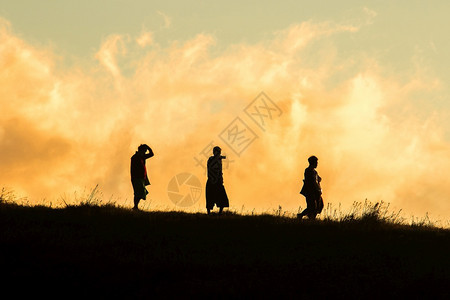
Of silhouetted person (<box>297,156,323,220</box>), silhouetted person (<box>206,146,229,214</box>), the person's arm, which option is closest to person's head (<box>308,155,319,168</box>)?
silhouetted person (<box>297,156,323,220</box>)

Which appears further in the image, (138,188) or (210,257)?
(138,188)

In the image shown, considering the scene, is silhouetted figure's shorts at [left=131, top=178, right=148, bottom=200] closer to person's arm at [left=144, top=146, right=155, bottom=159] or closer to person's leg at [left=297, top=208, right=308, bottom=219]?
person's arm at [left=144, top=146, right=155, bottom=159]

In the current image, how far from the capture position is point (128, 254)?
14359 mm

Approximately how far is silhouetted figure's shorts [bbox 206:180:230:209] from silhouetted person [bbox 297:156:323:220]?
8.06 ft

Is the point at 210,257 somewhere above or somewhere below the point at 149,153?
below

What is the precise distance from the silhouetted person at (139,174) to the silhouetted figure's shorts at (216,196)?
2.14 m

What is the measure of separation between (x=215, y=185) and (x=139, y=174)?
2552mm

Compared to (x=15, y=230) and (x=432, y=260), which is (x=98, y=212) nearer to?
(x=15, y=230)

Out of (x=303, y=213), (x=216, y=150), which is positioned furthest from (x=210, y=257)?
(x=303, y=213)

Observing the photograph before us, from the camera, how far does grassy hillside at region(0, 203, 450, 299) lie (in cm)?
1233

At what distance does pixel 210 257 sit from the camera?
1412 centimetres

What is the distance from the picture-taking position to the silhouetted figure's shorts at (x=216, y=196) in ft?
67.7

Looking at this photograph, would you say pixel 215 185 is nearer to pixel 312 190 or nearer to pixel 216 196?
pixel 216 196

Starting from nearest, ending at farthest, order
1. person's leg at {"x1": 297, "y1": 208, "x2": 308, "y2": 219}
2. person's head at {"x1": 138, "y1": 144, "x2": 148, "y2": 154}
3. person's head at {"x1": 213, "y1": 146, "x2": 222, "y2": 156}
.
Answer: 1. person's leg at {"x1": 297, "y1": 208, "x2": 308, "y2": 219}
2. person's head at {"x1": 213, "y1": 146, "x2": 222, "y2": 156}
3. person's head at {"x1": 138, "y1": 144, "x2": 148, "y2": 154}
